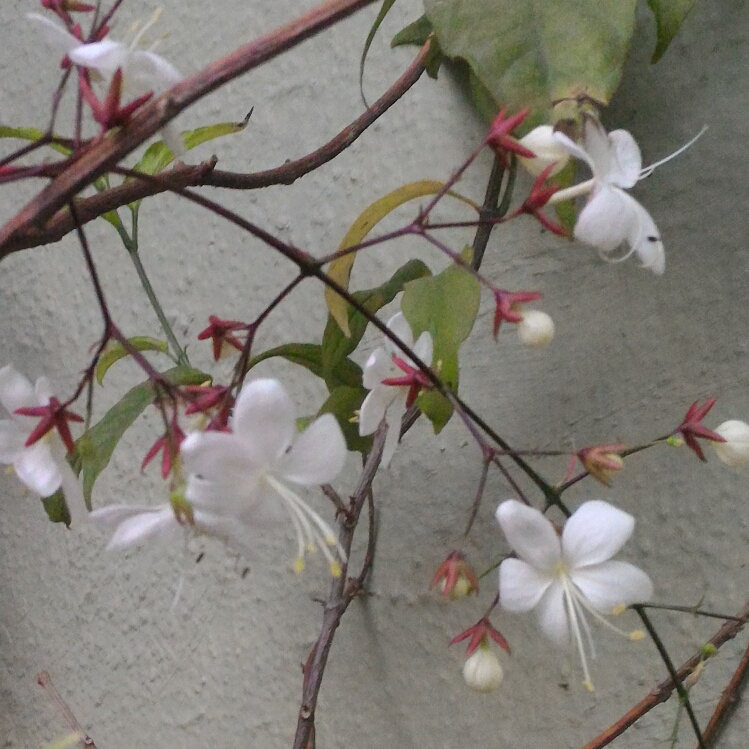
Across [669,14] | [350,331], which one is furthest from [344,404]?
[669,14]

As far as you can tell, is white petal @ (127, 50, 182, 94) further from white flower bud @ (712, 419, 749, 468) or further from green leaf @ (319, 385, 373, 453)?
white flower bud @ (712, 419, 749, 468)

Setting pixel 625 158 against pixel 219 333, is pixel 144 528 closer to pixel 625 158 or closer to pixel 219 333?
pixel 219 333

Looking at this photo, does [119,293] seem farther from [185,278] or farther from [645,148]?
[645,148]

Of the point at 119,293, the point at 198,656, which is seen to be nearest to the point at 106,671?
the point at 198,656

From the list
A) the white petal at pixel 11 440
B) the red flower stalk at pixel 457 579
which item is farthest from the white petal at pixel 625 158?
the white petal at pixel 11 440

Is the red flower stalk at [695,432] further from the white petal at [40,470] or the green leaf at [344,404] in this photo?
the white petal at [40,470]
